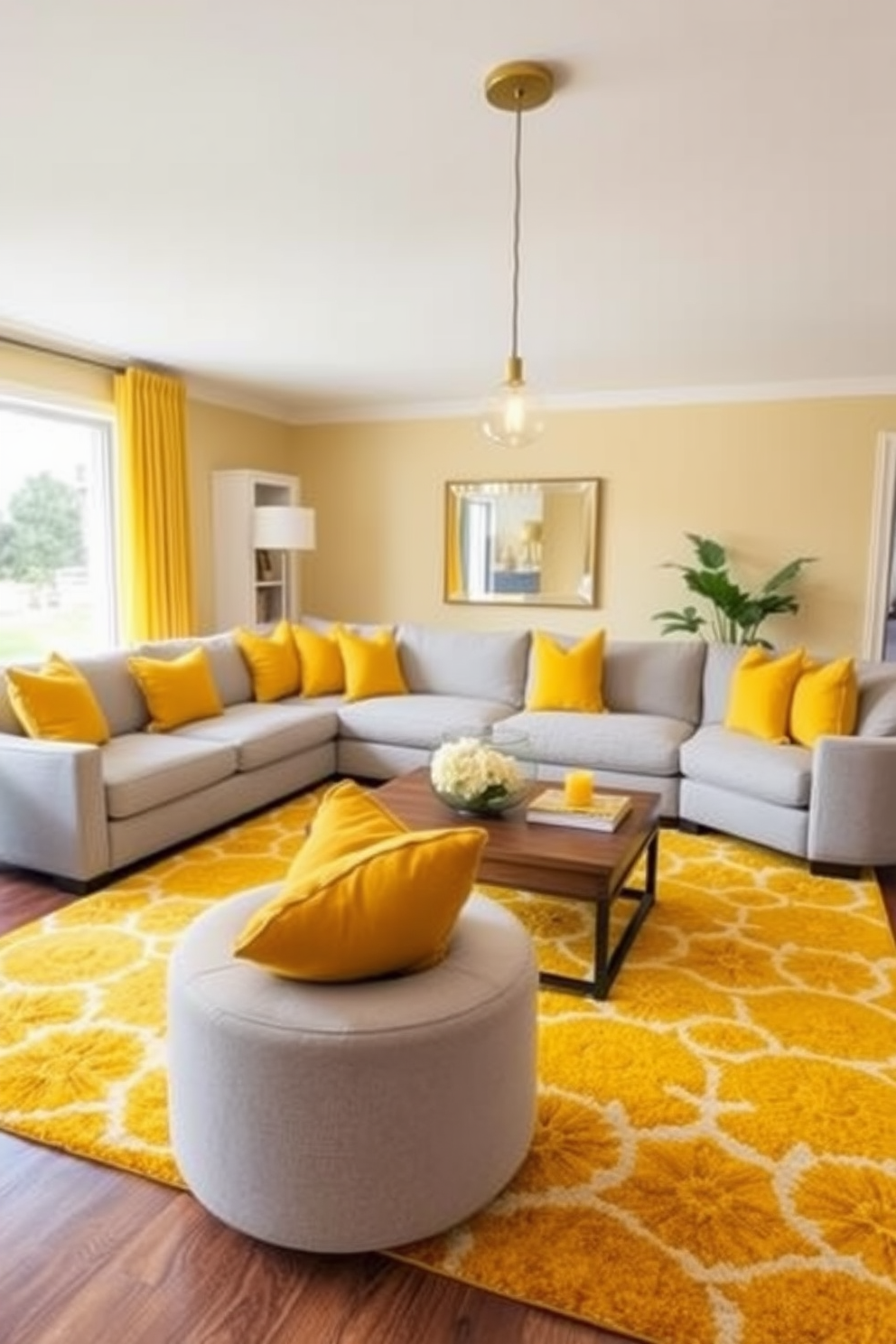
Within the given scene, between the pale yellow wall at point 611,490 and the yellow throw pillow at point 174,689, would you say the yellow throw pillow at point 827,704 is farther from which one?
the yellow throw pillow at point 174,689

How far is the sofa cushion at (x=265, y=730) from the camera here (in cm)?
391

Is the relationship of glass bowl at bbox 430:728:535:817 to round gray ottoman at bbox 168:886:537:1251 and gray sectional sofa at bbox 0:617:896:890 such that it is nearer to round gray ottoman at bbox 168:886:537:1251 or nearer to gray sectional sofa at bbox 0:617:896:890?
gray sectional sofa at bbox 0:617:896:890

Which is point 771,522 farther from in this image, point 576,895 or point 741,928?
point 576,895

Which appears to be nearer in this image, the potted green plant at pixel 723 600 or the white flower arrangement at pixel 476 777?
the white flower arrangement at pixel 476 777

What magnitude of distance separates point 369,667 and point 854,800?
2.64m

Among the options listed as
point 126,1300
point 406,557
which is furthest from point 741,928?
point 406,557

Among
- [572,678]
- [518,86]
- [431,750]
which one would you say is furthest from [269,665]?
[518,86]

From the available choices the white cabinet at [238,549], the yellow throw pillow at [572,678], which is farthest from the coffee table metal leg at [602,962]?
the white cabinet at [238,549]

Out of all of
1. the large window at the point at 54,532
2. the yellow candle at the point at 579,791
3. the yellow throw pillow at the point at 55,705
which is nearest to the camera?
the yellow candle at the point at 579,791

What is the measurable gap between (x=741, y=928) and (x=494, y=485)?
13.2 ft

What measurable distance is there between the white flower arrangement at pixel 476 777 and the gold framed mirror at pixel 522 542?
135 inches

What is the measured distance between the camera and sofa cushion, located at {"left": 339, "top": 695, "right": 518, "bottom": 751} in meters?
4.39

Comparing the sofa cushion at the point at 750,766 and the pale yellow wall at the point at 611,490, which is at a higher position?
the pale yellow wall at the point at 611,490

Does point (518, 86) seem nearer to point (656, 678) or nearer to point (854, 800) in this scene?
point (854, 800)
